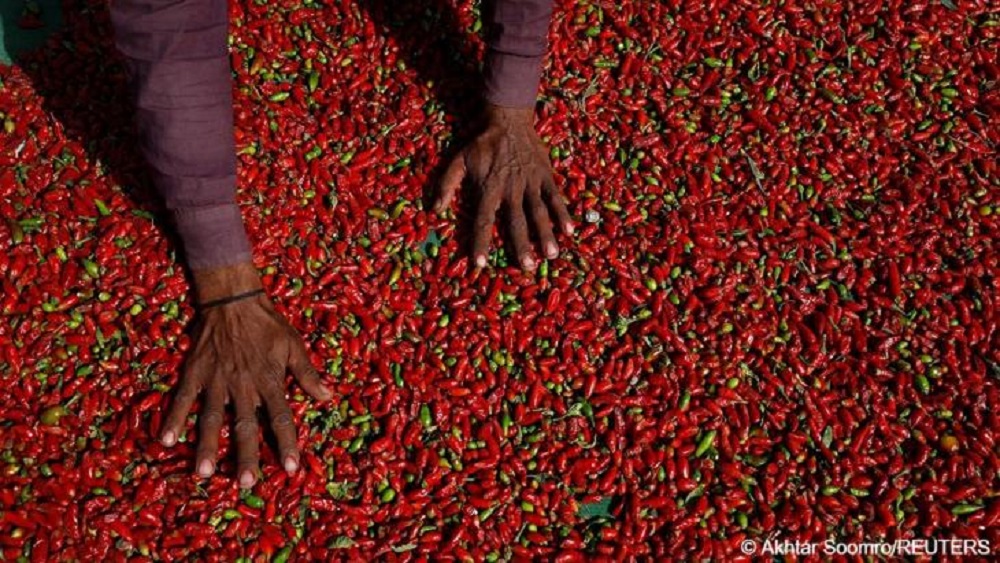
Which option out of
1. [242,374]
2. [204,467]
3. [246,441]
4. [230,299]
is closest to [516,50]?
[230,299]


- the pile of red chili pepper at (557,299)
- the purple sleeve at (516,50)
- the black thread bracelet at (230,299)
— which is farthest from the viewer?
the purple sleeve at (516,50)

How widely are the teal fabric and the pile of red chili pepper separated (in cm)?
15

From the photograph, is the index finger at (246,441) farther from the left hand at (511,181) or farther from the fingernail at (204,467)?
the left hand at (511,181)

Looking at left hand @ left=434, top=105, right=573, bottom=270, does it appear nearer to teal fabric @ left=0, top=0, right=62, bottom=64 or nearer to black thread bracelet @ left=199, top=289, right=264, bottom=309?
black thread bracelet @ left=199, top=289, right=264, bottom=309

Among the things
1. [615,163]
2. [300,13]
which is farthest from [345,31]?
[615,163]

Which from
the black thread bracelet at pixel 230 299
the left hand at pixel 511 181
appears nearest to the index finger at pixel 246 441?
the black thread bracelet at pixel 230 299

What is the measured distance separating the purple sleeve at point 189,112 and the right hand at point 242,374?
0.14m

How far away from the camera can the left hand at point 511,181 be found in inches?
110

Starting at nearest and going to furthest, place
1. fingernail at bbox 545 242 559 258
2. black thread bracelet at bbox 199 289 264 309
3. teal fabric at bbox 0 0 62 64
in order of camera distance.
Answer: black thread bracelet at bbox 199 289 264 309 < fingernail at bbox 545 242 559 258 < teal fabric at bbox 0 0 62 64

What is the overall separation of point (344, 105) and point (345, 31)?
0.34 metres

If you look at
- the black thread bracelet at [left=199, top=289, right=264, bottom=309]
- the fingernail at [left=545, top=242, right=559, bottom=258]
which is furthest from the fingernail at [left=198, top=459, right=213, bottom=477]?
the fingernail at [left=545, top=242, right=559, bottom=258]

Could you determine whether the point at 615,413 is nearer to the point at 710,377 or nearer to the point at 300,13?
the point at 710,377

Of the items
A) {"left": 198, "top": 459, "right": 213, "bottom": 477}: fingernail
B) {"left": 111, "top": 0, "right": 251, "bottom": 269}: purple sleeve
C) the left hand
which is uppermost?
{"left": 111, "top": 0, "right": 251, "bottom": 269}: purple sleeve

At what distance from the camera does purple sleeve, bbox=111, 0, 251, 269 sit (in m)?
1.99
